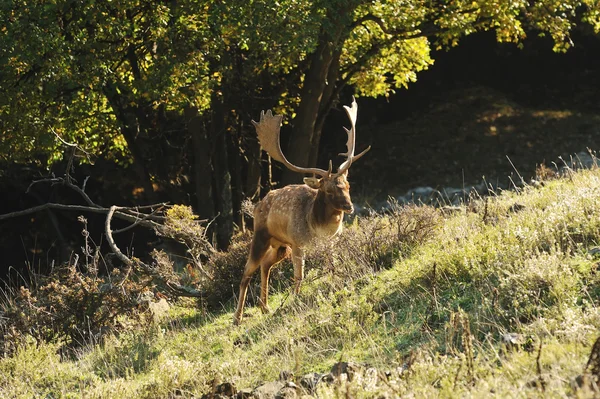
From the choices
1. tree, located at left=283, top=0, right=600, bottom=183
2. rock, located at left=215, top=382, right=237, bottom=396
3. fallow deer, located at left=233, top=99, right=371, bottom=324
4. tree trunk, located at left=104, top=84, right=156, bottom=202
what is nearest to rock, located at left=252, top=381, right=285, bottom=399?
rock, located at left=215, top=382, right=237, bottom=396

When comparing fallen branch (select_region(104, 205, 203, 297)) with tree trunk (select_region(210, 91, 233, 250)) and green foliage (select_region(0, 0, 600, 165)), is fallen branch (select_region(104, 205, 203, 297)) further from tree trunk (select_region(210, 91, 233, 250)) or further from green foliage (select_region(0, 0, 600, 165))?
tree trunk (select_region(210, 91, 233, 250))

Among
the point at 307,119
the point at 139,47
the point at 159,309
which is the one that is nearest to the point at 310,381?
the point at 159,309

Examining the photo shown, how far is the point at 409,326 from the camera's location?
8.48m

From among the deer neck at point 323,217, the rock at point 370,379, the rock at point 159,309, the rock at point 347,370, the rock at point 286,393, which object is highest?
the deer neck at point 323,217

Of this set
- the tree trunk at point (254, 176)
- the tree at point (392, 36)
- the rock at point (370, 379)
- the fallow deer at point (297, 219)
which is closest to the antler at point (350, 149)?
the fallow deer at point (297, 219)

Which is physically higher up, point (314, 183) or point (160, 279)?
point (314, 183)

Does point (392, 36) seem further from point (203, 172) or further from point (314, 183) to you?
point (314, 183)

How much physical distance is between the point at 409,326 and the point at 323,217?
7.66 ft

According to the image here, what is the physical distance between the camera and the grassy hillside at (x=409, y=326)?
663cm

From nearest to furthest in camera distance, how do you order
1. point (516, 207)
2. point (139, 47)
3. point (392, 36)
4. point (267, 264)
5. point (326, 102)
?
point (267, 264)
point (516, 207)
point (139, 47)
point (392, 36)
point (326, 102)

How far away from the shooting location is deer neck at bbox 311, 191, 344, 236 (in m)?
10.4

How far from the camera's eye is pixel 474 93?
3027cm

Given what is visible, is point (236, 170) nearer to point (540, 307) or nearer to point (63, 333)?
point (63, 333)

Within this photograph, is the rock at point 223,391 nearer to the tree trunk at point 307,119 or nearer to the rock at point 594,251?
the rock at point 594,251
